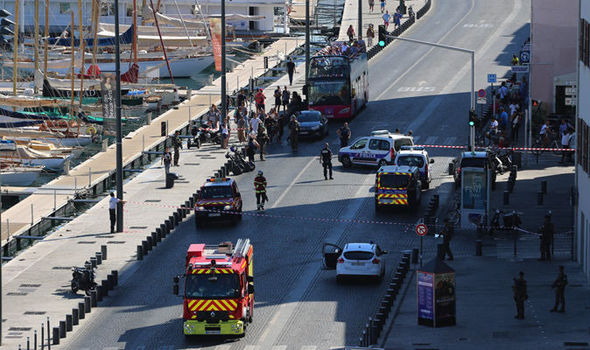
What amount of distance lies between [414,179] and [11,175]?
23.6 meters

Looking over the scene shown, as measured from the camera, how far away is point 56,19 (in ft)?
445

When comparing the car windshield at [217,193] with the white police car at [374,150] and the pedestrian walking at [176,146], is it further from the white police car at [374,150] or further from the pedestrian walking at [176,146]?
the pedestrian walking at [176,146]

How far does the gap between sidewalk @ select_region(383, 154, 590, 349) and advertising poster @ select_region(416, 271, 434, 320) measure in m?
0.44

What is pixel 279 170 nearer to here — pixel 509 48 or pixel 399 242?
pixel 399 242

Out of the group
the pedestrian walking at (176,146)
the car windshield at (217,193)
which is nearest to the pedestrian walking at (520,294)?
the car windshield at (217,193)

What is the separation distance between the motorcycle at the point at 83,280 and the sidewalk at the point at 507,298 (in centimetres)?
1028

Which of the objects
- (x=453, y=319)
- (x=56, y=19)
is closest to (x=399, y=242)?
(x=453, y=319)

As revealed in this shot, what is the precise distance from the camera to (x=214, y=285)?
40125mm

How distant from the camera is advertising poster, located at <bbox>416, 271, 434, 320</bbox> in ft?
135

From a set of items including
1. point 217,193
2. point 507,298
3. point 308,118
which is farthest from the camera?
point 308,118

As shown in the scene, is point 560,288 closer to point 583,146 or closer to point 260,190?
point 583,146

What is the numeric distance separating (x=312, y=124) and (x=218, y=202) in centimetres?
1786

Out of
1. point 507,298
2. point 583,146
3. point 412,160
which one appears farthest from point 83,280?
point 412,160

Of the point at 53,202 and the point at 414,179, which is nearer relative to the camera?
the point at 414,179
